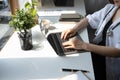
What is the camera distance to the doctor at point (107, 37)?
1.30 metres

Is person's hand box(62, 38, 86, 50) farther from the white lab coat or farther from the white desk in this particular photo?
the white lab coat

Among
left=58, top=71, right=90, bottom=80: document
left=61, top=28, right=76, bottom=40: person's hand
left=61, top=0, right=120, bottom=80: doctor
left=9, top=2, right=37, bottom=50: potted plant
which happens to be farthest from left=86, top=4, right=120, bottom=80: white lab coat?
left=9, top=2, right=37, bottom=50: potted plant

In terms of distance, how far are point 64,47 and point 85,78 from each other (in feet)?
1.10

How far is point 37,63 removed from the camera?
4.06ft

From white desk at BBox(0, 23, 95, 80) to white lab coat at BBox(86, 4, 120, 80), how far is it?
0.19 m

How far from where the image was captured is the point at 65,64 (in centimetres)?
122

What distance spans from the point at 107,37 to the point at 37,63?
1.62ft

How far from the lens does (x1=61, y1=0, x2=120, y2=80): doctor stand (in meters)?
1.30

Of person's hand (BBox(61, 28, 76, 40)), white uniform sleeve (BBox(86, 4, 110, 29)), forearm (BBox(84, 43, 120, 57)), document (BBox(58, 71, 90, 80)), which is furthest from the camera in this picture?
white uniform sleeve (BBox(86, 4, 110, 29))

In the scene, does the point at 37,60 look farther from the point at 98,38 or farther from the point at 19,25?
the point at 98,38

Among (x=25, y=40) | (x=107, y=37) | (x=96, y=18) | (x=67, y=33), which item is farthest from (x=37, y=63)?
(x=96, y=18)

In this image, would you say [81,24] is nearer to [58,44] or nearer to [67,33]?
[67,33]

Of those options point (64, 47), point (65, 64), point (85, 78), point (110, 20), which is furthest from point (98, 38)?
point (85, 78)

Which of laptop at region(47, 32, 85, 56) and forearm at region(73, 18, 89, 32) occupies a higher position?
forearm at region(73, 18, 89, 32)
